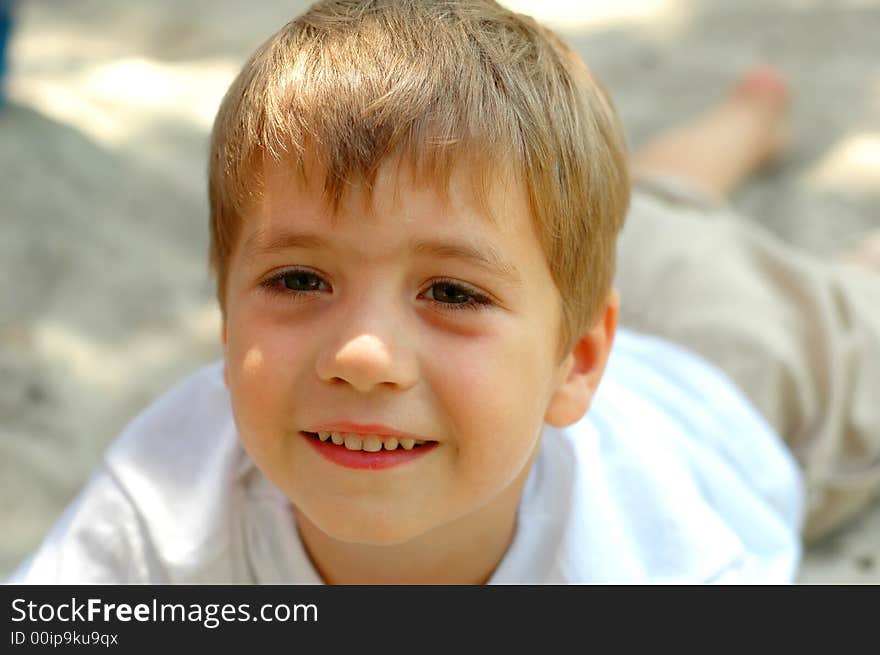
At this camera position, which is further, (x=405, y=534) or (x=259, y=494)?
(x=259, y=494)

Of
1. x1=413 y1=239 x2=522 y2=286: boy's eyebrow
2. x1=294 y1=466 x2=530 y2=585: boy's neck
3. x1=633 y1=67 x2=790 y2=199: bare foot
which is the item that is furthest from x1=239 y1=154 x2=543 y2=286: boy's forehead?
x1=633 y1=67 x2=790 y2=199: bare foot

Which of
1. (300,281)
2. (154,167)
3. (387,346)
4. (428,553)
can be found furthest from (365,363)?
(154,167)

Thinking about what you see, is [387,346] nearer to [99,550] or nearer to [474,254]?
[474,254]

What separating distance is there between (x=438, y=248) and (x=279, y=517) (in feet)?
1.33

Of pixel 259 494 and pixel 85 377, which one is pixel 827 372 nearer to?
pixel 259 494

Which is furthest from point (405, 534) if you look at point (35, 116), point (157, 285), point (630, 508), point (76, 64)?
point (76, 64)

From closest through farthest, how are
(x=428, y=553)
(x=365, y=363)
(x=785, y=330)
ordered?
(x=365, y=363) < (x=428, y=553) < (x=785, y=330)

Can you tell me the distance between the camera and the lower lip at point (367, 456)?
1.04 m

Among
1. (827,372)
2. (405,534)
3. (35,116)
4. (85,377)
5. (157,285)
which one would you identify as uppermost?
(35,116)

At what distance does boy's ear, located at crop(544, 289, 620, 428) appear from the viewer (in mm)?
1222

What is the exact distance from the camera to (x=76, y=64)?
2492 millimetres

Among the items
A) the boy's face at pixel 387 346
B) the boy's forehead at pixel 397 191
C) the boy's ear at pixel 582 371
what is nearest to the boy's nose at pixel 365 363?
the boy's face at pixel 387 346

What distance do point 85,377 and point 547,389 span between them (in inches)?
36.0

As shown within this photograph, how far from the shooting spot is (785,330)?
5.86ft
